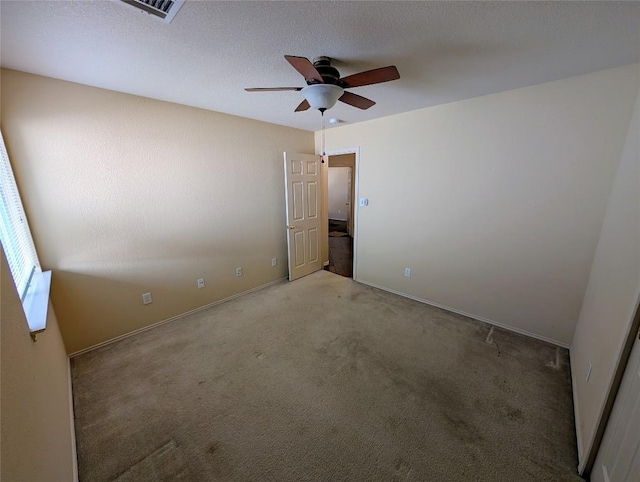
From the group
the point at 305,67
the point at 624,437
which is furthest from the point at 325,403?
the point at 305,67

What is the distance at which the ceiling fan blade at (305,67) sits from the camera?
1.35 metres

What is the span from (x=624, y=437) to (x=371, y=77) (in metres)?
2.15

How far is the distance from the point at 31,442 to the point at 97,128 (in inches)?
92.4

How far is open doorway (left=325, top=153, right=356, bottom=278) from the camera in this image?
192 inches

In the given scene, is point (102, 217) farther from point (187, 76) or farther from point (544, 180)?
point (544, 180)

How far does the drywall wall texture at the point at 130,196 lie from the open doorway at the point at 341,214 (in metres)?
1.87

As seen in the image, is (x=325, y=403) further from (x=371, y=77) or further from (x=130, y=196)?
(x=130, y=196)

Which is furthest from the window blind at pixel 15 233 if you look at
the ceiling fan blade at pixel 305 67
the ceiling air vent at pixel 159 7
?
the ceiling fan blade at pixel 305 67

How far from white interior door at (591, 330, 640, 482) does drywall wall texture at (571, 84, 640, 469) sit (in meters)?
0.07

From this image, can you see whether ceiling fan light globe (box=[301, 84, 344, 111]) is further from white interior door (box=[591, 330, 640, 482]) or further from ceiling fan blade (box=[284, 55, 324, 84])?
white interior door (box=[591, 330, 640, 482])

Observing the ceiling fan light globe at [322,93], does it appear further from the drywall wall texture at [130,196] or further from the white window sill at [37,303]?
the white window sill at [37,303]

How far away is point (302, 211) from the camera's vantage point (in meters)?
3.96

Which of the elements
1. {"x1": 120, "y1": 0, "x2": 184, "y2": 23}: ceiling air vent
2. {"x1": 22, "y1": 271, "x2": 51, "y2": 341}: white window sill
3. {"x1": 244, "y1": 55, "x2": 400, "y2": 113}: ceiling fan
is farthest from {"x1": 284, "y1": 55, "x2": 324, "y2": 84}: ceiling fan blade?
{"x1": 22, "y1": 271, "x2": 51, "y2": 341}: white window sill

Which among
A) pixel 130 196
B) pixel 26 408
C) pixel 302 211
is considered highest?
pixel 130 196
